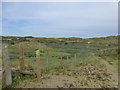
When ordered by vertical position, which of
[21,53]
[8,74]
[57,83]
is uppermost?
[21,53]

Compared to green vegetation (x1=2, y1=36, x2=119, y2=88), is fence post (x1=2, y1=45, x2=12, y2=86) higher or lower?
higher

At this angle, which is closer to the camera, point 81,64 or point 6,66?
point 6,66

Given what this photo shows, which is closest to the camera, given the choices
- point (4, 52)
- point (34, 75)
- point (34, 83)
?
point (4, 52)

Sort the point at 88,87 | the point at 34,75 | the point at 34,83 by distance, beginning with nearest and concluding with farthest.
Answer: the point at 34,83 < the point at 88,87 < the point at 34,75

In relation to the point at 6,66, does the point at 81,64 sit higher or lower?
lower

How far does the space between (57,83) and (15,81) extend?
128cm

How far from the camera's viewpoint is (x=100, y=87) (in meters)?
4.79

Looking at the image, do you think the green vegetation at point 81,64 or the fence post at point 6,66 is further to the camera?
the green vegetation at point 81,64

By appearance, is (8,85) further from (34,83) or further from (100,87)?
(100,87)

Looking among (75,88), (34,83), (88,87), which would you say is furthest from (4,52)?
(88,87)

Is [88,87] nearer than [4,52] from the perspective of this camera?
No

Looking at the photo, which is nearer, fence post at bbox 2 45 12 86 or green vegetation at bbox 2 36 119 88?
fence post at bbox 2 45 12 86

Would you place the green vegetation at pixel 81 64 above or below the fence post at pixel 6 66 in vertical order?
below

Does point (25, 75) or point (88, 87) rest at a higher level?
point (25, 75)
